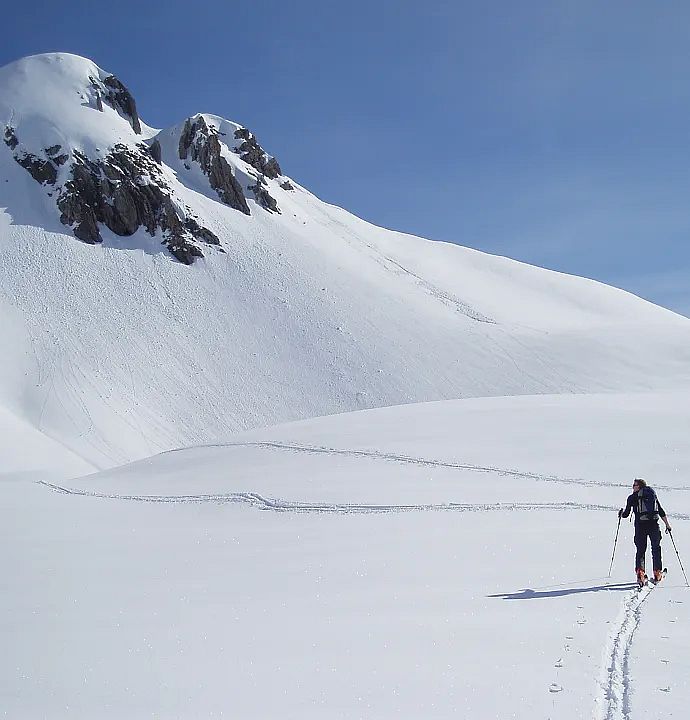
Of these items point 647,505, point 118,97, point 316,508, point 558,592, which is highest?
point 118,97

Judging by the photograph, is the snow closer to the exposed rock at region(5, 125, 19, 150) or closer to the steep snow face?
the exposed rock at region(5, 125, 19, 150)

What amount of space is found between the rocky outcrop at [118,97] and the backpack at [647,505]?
10370 centimetres

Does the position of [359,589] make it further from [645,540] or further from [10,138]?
[10,138]

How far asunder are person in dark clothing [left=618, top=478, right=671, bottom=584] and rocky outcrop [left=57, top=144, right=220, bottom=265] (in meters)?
71.6

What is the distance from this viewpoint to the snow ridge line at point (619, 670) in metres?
6.27

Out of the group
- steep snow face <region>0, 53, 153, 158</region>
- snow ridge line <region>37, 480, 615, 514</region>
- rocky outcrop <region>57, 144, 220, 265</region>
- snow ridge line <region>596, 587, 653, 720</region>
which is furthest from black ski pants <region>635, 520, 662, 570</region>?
steep snow face <region>0, 53, 153, 158</region>

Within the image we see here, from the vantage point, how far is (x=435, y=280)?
9394cm

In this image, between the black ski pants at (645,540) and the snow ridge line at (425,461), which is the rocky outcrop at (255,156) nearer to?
the snow ridge line at (425,461)

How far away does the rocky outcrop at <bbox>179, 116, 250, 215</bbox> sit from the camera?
3735 inches

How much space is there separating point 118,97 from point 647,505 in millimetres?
108499

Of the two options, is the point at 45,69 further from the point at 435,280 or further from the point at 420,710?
the point at 420,710

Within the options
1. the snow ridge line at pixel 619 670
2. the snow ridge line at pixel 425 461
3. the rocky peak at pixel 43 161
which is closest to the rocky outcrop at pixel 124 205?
the rocky peak at pixel 43 161

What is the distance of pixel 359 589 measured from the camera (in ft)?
35.8

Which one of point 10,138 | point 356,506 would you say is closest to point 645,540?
point 356,506
